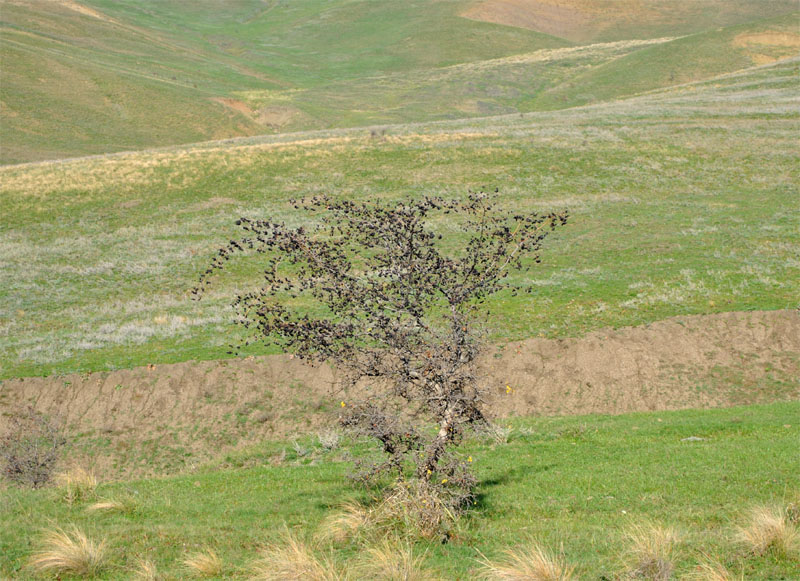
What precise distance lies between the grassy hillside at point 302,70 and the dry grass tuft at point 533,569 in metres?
78.5

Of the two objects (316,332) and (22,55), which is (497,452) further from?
(22,55)

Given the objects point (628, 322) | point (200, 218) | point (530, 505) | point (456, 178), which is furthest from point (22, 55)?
point (530, 505)

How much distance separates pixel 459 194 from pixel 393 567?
37.6m

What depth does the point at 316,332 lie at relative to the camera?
12.2m

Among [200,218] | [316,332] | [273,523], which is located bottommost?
[200,218]

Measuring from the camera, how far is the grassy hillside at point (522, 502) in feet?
34.2

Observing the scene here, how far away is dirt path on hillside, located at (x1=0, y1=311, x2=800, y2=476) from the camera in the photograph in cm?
2112

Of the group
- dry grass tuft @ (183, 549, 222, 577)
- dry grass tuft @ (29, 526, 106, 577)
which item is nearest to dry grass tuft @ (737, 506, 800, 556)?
dry grass tuft @ (183, 549, 222, 577)

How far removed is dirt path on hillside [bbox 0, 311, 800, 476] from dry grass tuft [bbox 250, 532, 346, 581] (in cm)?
1074

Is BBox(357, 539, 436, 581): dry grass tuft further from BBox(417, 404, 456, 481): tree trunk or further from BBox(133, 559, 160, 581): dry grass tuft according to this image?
BBox(133, 559, 160, 581): dry grass tuft

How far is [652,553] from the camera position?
30.1 ft

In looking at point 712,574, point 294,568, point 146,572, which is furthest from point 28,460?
point 712,574

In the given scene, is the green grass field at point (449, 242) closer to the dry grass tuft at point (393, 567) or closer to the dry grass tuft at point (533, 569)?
the dry grass tuft at point (393, 567)

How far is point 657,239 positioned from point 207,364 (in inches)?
940
